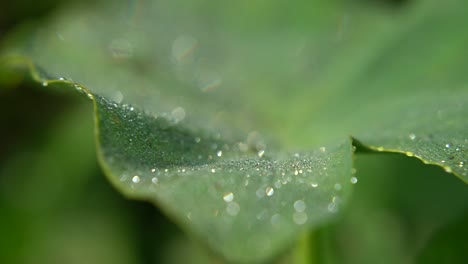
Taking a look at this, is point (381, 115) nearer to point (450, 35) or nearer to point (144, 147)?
point (450, 35)

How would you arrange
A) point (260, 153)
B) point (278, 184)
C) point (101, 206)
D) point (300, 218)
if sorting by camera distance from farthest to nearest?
point (101, 206) → point (260, 153) → point (278, 184) → point (300, 218)

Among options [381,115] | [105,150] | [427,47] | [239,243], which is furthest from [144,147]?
[427,47]

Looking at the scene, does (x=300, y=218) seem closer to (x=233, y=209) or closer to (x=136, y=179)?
(x=233, y=209)

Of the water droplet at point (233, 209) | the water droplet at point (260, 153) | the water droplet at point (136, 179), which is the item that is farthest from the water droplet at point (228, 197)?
the water droplet at point (260, 153)

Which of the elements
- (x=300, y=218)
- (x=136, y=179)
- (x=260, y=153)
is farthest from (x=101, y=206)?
(x=300, y=218)

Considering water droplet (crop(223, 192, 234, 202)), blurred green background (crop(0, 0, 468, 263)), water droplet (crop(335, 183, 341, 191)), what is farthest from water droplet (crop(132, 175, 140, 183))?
blurred green background (crop(0, 0, 468, 263))

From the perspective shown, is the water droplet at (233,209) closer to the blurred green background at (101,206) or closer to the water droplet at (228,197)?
the water droplet at (228,197)

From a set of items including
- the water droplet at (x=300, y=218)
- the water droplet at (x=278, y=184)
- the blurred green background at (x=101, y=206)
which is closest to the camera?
the water droplet at (x=300, y=218)
